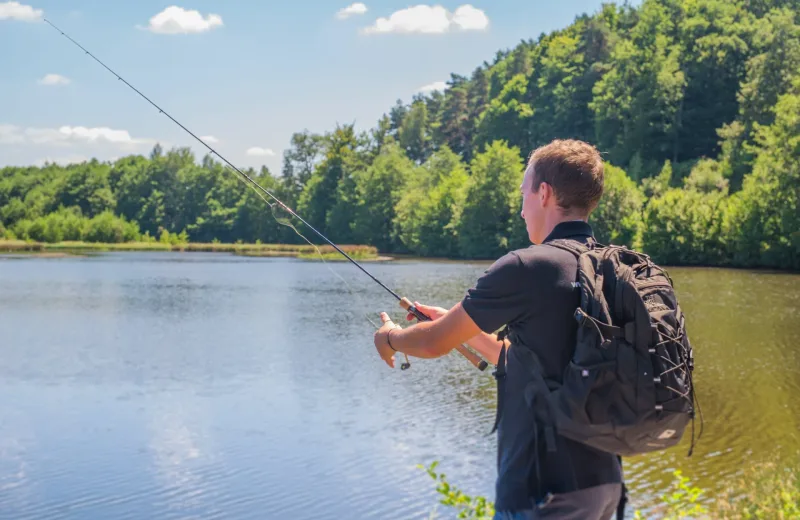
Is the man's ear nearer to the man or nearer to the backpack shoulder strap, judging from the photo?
the man

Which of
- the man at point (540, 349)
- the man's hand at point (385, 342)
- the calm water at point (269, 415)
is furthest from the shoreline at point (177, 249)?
the man at point (540, 349)

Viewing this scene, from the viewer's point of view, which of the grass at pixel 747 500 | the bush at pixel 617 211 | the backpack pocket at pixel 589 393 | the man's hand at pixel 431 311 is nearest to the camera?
the backpack pocket at pixel 589 393

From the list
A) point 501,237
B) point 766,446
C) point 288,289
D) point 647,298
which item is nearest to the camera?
point 647,298

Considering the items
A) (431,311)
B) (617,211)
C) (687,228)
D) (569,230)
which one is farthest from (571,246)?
(617,211)

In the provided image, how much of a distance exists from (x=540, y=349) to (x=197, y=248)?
318 ft

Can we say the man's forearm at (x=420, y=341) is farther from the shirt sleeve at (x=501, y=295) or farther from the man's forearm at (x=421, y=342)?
the shirt sleeve at (x=501, y=295)

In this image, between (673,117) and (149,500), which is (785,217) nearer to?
(673,117)

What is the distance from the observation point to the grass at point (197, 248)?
82188 millimetres

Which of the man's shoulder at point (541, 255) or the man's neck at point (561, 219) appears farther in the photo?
the man's neck at point (561, 219)

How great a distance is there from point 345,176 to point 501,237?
37.7 m

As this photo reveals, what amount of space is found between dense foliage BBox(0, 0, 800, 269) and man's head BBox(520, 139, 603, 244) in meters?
50.7

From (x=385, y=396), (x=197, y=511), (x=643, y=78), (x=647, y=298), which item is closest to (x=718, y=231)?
(x=643, y=78)

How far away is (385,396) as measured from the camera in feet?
52.5

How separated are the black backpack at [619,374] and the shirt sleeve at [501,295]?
171 mm
